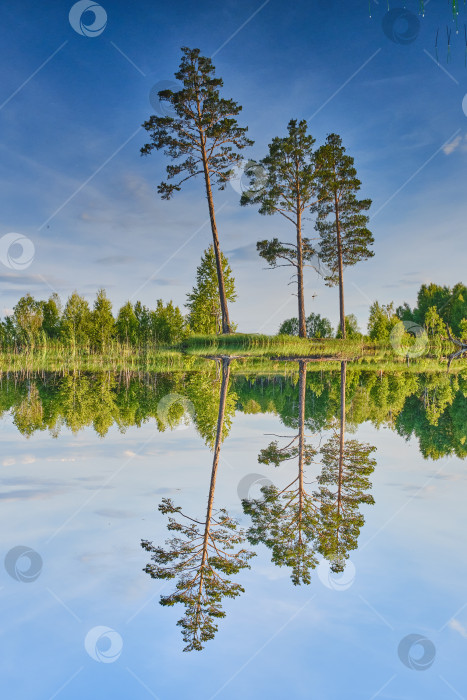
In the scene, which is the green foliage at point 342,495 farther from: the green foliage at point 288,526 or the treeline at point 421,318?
the treeline at point 421,318

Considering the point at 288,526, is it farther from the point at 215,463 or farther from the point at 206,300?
the point at 206,300

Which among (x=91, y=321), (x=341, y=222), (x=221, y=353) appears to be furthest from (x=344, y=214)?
(x=91, y=321)

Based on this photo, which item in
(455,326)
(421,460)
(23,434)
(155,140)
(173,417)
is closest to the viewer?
(421,460)

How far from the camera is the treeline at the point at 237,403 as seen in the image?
5.84 m

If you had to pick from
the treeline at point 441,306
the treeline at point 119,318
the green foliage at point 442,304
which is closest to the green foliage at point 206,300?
the treeline at point 119,318

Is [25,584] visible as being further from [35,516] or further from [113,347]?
[113,347]

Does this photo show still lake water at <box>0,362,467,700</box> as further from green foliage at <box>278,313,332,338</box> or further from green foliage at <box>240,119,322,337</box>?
green foliage at <box>278,313,332,338</box>

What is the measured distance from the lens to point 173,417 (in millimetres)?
6355

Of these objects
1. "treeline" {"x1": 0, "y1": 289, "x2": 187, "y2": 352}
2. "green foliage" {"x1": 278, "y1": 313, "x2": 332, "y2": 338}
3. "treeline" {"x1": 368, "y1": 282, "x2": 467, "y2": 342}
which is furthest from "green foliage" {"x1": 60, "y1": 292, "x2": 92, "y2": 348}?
"treeline" {"x1": 368, "y1": 282, "x2": 467, "y2": 342}

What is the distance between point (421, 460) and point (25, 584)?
349 centimetres

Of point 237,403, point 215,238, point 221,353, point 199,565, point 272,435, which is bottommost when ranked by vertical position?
point 199,565

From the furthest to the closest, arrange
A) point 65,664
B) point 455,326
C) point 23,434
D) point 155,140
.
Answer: point 455,326, point 155,140, point 23,434, point 65,664

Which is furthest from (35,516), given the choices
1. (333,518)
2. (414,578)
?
(414,578)

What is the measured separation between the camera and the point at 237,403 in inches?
303
